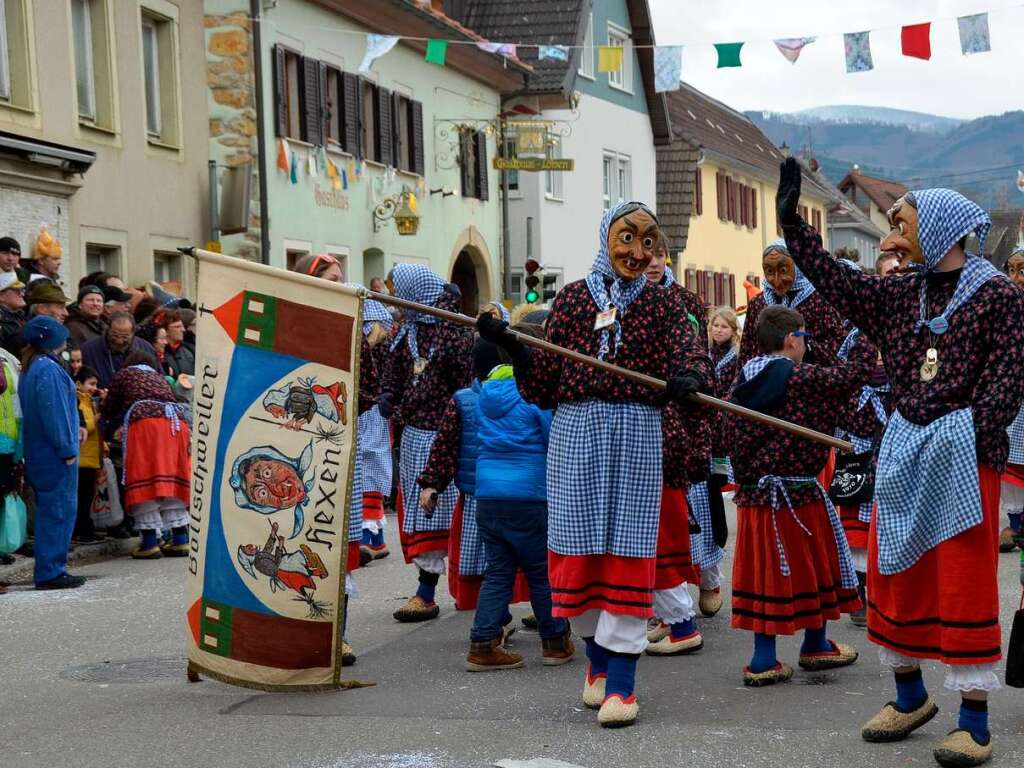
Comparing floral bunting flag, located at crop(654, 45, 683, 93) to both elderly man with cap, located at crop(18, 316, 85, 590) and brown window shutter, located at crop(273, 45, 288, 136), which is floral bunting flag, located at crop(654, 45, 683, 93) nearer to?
brown window shutter, located at crop(273, 45, 288, 136)

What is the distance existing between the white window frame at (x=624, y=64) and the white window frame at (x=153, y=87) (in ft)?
61.7

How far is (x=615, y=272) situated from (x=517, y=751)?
6.31ft

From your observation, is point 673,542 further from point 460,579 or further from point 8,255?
point 8,255

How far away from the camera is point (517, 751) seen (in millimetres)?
5879

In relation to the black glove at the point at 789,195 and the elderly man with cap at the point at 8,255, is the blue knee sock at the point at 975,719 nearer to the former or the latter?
the black glove at the point at 789,195

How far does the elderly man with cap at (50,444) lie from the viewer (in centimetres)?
1062

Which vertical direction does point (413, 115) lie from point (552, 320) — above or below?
above

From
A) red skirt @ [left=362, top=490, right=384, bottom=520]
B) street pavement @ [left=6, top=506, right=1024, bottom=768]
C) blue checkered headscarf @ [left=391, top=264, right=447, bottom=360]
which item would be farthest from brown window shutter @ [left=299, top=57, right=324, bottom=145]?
street pavement @ [left=6, top=506, right=1024, bottom=768]

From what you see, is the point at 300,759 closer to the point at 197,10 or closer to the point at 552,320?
the point at 552,320

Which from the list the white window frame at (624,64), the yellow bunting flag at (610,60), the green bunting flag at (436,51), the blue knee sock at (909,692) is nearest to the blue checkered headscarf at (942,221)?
the blue knee sock at (909,692)

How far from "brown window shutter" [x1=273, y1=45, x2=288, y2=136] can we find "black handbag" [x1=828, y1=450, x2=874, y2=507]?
46.6 ft

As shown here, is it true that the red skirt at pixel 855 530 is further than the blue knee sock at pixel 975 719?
Yes

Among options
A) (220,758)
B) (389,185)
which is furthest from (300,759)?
(389,185)

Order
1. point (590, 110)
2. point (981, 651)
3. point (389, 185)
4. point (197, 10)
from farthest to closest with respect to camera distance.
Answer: point (590, 110), point (389, 185), point (197, 10), point (981, 651)
